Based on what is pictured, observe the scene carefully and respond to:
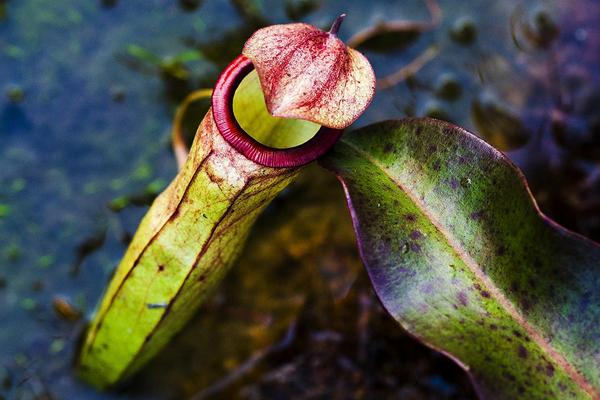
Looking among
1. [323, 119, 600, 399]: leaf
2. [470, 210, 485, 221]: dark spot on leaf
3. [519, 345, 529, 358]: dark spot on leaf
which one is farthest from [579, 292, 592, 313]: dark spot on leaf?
[470, 210, 485, 221]: dark spot on leaf

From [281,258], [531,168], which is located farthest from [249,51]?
[531,168]

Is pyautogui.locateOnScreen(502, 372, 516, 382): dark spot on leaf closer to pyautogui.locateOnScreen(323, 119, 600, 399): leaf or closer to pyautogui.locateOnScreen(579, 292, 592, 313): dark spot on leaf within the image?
pyautogui.locateOnScreen(323, 119, 600, 399): leaf

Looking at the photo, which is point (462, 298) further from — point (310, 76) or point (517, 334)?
point (310, 76)

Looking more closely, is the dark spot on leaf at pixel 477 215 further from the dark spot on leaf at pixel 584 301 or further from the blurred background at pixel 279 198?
the blurred background at pixel 279 198

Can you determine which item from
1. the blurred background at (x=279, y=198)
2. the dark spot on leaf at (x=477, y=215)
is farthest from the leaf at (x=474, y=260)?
the blurred background at (x=279, y=198)

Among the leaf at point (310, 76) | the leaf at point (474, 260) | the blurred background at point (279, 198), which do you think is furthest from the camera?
the blurred background at point (279, 198)

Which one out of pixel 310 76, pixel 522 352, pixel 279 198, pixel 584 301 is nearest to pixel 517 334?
pixel 522 352

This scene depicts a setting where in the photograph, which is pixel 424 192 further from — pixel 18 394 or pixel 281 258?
pixel 18 394
